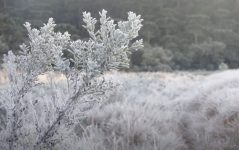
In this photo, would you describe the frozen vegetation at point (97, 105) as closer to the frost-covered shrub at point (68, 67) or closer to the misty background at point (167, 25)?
the frost-covered shrub at point (68, 67)

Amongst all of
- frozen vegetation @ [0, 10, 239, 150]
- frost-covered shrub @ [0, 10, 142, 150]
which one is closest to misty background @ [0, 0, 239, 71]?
frozen vegetation @ [0, 10, 239, 150]

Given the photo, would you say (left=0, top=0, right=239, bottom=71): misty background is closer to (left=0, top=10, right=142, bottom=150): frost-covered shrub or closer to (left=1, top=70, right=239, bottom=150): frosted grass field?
(left=1, top=70, right=239, bottom=150): frosted grass field

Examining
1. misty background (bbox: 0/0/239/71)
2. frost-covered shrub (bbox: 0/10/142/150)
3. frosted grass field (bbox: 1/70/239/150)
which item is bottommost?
frosted grass field (bbox: 1/70/239/150)

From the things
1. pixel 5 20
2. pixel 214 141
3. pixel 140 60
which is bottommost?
pixel 214 141

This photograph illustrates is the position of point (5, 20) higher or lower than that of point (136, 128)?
higher

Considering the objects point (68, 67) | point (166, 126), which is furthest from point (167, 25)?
point (68, 67)

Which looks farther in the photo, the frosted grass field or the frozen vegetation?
the frosted grass field

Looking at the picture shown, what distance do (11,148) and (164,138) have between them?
2126 mm

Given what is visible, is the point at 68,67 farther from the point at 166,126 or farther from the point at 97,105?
the point at 166,126

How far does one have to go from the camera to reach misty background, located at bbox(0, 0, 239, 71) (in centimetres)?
2600

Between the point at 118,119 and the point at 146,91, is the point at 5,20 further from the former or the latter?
the point at 118,119

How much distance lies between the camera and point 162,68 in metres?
24.7

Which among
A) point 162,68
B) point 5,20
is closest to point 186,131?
point 162,68

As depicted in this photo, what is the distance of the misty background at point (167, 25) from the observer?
85.3 feet
